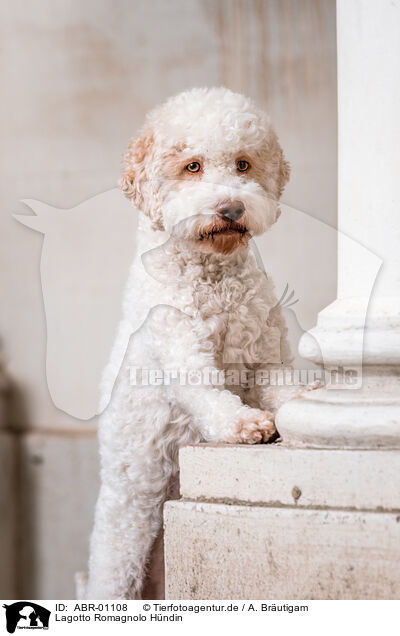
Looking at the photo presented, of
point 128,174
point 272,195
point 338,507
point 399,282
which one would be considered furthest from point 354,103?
point 338,507

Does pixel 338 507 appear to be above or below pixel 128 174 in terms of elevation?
below

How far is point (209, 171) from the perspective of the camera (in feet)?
4.66

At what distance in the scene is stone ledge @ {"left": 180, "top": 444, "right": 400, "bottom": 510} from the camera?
4.09 feet

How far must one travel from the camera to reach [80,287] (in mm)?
3006

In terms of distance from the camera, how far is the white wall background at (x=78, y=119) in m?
2.81

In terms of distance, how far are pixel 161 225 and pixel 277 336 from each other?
31 cm

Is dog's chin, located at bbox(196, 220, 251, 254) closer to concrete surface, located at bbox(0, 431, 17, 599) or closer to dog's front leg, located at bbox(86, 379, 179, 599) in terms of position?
dog's front leg, located at bbox(86, 379, 179, 599)

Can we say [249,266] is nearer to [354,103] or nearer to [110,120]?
[354,103]

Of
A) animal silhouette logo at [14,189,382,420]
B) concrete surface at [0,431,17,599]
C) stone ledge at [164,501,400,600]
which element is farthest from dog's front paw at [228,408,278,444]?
concrete surface at [0,431,17,599]

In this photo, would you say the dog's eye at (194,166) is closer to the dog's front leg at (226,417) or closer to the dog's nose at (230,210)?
the dog's nose at (230,210)

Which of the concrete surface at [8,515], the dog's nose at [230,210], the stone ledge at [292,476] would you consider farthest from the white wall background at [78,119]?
the stone ledge at [292,476]
